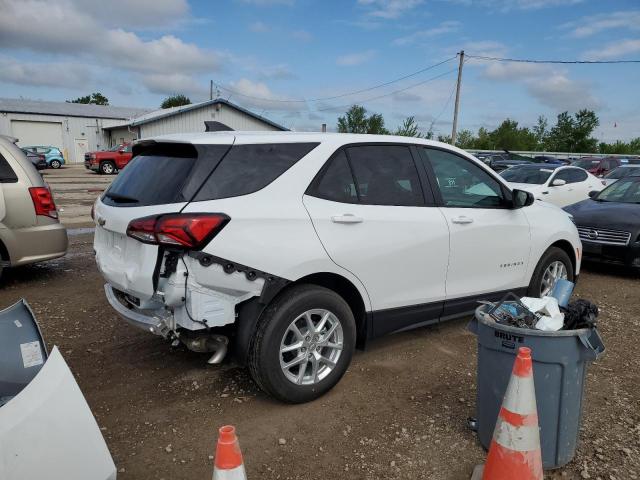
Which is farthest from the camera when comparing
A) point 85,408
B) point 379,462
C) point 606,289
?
point 606,289

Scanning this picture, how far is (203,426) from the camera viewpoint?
3.13m

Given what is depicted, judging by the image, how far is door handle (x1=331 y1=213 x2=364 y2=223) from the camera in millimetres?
3323

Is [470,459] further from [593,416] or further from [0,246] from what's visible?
[0,246]

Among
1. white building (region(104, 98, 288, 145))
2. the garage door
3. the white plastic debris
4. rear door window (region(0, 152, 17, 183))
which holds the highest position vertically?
white building (region(104, 98, 288, 145))

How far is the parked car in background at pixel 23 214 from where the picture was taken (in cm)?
575

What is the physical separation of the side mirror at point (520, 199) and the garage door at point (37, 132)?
4762cm

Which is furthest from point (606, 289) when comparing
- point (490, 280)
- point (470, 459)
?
point (470, 459)

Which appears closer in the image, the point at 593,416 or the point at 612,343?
the point at 593,416

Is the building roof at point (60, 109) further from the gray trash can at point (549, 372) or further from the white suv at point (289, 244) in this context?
the gray trash can at point (549, 372)

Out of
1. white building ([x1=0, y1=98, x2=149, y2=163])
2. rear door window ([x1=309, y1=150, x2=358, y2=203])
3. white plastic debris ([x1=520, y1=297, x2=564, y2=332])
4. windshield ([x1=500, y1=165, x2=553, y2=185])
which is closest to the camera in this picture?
white plastic debris ([x1=520, y1=297, x2=564, y2=332])

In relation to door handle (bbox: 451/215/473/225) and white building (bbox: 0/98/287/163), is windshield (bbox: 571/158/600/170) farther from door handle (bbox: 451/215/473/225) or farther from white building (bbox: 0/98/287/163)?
door handle (bbox: 451/215/473/225)

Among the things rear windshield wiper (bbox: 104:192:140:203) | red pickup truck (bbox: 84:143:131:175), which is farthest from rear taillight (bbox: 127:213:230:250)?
red pickup truck (bbox: 84:143:131:175)

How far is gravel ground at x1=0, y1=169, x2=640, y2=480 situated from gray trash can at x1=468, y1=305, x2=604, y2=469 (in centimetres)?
22

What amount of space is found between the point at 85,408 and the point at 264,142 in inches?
76.6
